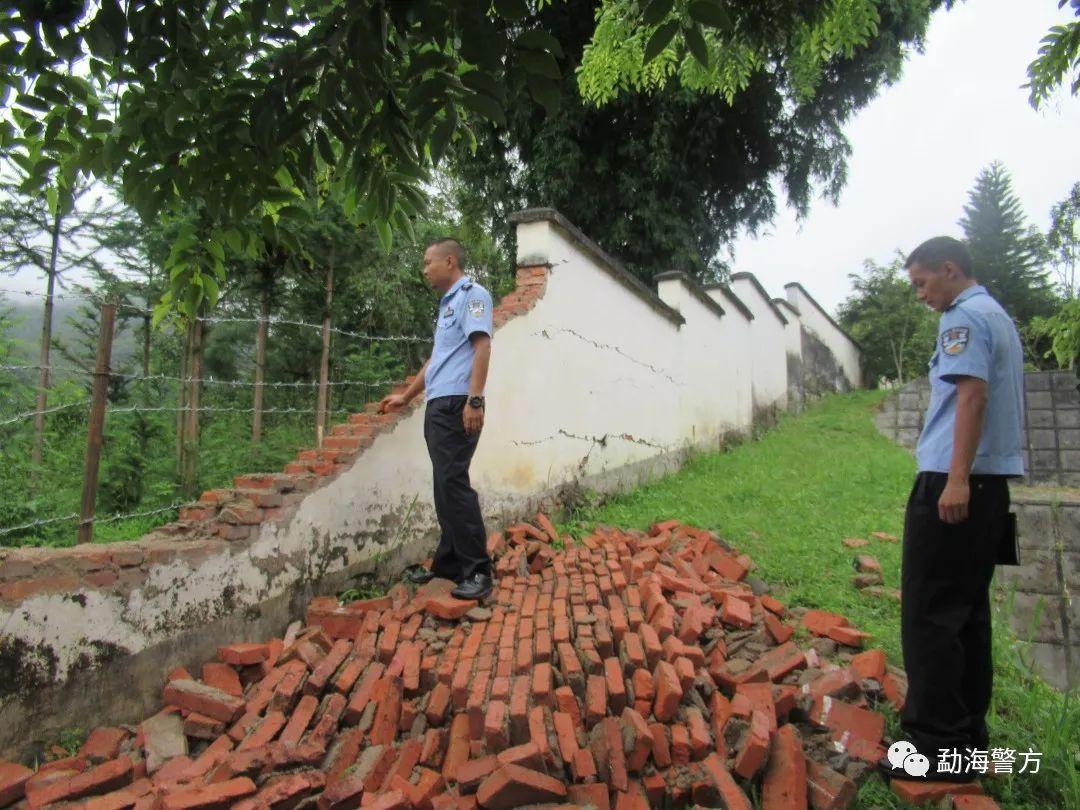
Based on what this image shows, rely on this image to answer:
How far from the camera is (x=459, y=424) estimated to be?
329cm

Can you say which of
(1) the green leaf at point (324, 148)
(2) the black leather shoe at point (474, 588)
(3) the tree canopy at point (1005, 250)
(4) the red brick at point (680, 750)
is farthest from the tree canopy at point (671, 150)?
(3) the tree canopy at point (1005, 250)

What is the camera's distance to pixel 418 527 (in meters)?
3.87

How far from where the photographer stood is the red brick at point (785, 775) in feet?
6.64

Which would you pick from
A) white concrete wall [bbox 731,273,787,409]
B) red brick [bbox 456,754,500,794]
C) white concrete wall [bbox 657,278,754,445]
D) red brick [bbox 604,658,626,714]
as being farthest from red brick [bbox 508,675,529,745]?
white concrete wall [bbox 731,273,787,409]

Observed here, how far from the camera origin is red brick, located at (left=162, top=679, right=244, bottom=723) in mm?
2412

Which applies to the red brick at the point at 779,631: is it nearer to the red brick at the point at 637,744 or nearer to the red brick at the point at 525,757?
the red brick at the point at 637,744

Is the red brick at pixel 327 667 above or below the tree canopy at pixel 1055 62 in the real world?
below

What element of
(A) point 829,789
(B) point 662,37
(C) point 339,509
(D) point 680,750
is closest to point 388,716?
(D) point 680,750

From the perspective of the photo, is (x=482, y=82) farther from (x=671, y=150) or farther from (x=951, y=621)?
(x=671, y=150)

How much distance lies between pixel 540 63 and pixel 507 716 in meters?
1.82

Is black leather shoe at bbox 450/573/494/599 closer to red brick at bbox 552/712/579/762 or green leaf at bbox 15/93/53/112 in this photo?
red brick at bbox 552/712/579/762

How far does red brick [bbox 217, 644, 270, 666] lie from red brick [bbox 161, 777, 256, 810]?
29.2 inches

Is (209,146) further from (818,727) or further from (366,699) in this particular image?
(818,727)

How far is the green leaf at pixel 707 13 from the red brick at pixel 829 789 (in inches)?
80.1
